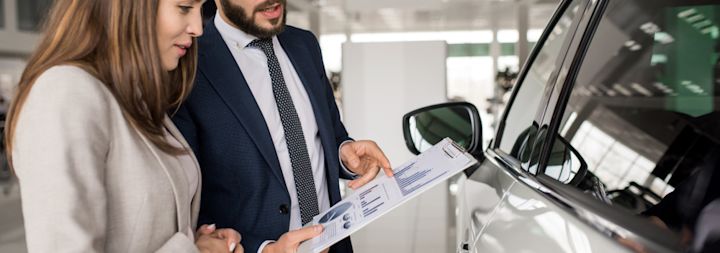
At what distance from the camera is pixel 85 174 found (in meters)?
0.94

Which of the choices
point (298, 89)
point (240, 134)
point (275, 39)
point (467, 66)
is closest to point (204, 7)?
point (275, 39)

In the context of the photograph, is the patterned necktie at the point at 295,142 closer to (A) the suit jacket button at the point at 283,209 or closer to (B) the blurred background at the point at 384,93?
(A) the suit jacket button at the point at 283,209

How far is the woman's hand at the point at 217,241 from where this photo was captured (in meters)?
1.26

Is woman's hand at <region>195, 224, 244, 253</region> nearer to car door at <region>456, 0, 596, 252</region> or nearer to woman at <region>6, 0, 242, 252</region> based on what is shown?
woman at <region>6, 0, 242, 252</region>

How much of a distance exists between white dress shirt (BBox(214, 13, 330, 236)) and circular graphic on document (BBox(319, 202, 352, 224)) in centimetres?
47

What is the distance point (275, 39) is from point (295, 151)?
0.34 m

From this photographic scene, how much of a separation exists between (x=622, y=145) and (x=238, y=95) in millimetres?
1021

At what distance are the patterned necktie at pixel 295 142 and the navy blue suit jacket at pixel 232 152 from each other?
7 cm

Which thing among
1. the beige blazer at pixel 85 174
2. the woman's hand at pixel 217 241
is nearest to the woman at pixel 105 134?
the beige blazer at pixel 85 174

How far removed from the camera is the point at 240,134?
1691 millimetres

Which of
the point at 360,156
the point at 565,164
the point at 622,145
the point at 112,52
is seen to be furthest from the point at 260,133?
the point at 622,145

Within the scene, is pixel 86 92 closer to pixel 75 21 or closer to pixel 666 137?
pixel 75 21

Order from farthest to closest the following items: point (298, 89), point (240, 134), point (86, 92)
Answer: point (298, 89), point (240, 134), point (86, 92)

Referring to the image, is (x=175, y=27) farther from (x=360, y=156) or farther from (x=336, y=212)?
(x=360, y=156)
